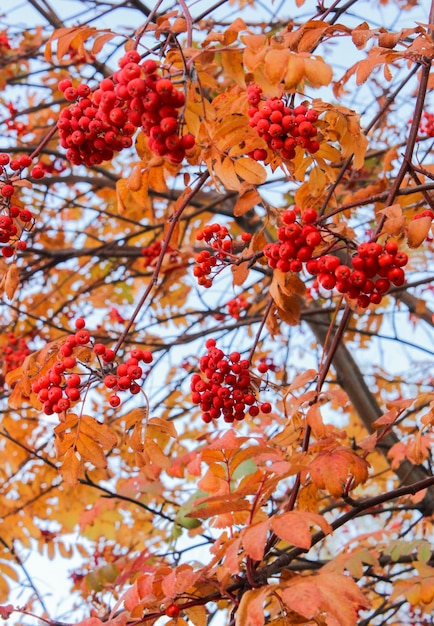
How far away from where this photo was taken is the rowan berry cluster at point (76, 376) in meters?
1.59

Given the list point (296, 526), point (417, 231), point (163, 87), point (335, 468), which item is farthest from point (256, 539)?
point (163, 87)

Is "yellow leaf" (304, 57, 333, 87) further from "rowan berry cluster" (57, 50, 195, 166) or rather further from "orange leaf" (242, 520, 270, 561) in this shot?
"orange leaf" (242, 520, 270, 561)

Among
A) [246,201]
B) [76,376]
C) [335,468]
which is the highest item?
[246,201]

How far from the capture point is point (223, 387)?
6.07 ft

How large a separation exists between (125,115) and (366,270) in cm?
64

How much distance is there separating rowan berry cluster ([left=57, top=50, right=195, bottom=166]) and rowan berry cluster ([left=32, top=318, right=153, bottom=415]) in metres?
0.47

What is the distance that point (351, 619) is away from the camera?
1166mm

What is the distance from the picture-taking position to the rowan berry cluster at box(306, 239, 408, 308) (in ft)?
4.94

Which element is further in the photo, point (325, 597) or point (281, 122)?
point (281, 122)

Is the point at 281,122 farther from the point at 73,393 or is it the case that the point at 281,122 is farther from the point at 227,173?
the point at 73,393

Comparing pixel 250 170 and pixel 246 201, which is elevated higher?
pixel 246 201

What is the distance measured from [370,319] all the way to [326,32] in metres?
3.09

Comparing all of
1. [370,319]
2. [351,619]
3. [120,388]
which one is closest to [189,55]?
[120,388]

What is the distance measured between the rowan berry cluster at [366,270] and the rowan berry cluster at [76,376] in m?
0.49
